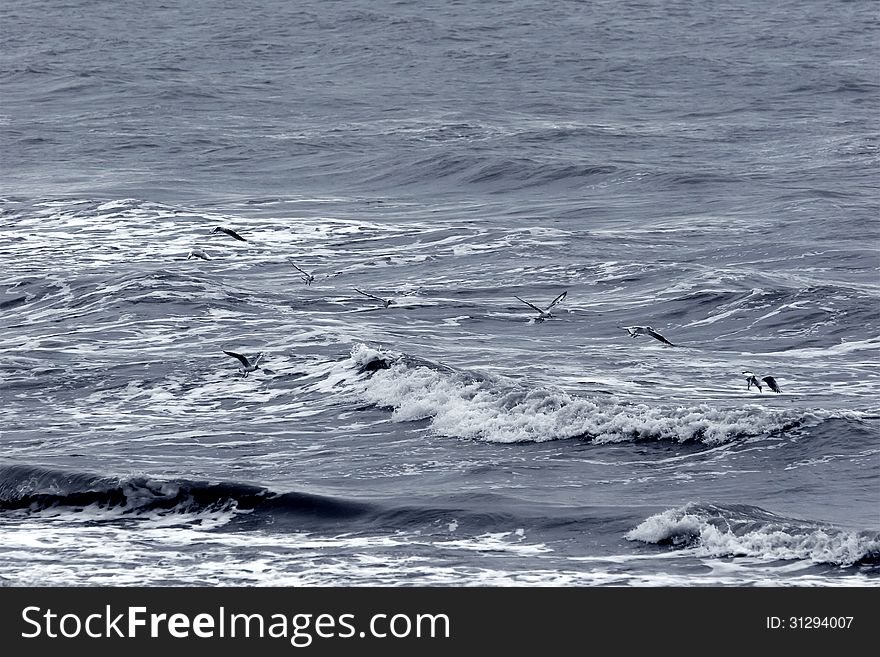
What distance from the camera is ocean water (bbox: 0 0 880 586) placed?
18.5m

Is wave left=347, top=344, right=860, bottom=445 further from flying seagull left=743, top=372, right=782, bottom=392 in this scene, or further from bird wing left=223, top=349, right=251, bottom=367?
bird wing left=223, top=349, right=251, bottom=367

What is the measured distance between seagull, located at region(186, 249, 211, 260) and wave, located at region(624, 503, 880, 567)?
774 inches

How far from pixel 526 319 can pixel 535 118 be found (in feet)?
111

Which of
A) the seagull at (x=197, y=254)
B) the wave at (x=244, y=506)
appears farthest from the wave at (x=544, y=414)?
the seagull at (x=197, y=254)

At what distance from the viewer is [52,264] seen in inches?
1463

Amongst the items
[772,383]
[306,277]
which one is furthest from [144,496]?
[306,277]

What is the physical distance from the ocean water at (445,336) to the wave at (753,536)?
5cm

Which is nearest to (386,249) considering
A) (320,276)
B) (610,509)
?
(320,276)

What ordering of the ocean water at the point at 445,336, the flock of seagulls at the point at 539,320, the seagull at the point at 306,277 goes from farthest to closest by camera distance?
the seagull at the point at 306,277 < the flock of seagulls at the point at 539,320 < the ocean water at the point at 445,336

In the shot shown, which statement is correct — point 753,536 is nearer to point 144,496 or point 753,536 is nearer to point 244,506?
point 244,506

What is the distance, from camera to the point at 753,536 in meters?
18.0

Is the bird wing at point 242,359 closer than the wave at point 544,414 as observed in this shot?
No

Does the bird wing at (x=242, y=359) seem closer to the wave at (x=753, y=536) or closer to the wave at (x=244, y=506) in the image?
the wave at (x=244, y=506)

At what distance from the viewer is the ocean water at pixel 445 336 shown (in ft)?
60.8
